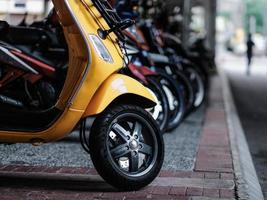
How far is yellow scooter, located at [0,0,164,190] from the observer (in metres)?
4.80

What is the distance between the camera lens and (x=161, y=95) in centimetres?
765

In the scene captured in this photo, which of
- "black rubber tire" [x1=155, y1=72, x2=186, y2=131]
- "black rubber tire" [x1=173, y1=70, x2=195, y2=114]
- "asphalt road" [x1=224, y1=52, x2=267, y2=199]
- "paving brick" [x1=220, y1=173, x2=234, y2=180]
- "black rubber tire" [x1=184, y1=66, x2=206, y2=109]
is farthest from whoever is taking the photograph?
"black rubber tire" [x1=184, y1=66, x2=206, y2=109]

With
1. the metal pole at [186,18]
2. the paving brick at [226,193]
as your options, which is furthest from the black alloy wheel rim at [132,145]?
the metal pole at [186,18]

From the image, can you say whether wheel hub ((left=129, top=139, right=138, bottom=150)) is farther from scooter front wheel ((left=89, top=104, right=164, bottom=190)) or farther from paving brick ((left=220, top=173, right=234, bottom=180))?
paving brick ((left=220, top=173, right=234, bottom=180))

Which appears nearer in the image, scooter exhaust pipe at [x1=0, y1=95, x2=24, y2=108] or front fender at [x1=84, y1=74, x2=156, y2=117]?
front fender at [x1=84, y1=74, x2=156, y2=117]

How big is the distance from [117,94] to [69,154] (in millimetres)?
1771

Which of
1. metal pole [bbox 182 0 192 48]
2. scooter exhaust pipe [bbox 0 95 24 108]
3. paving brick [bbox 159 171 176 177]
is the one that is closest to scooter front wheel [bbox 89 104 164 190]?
paving brick [bbox 159 171 176 177]

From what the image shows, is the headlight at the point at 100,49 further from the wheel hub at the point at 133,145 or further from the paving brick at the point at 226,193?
the paving brick at the point at 226,193

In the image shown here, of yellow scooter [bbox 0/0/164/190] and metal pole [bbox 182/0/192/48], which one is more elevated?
yellow scooter [bbox 0/0/164/190]

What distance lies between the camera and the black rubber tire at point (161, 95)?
7.59 meters

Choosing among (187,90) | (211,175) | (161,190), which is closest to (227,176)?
(211,175)

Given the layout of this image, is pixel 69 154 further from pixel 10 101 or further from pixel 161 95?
pixel 161 95

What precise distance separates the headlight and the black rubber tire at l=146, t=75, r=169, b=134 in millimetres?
2597

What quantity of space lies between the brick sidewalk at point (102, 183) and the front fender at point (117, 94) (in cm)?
60
